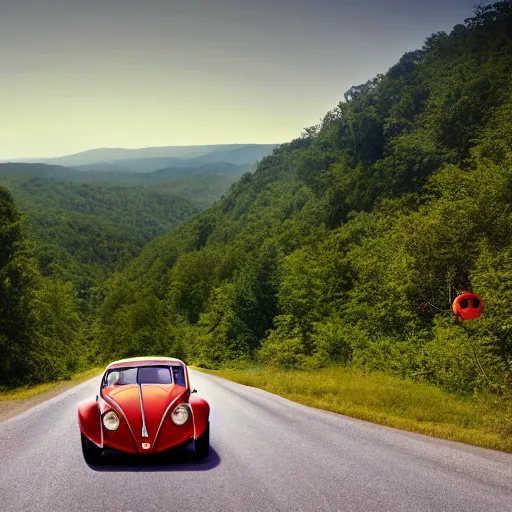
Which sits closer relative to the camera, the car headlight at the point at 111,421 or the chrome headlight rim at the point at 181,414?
the car headlight at the point at 111,421

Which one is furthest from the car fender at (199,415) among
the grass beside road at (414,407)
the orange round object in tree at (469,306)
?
the orange round object in tree at (469,306)

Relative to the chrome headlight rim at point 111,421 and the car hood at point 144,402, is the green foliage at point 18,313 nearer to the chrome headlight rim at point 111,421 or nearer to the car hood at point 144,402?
the car hood at point 144,402

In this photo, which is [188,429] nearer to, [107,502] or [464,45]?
[107,502]

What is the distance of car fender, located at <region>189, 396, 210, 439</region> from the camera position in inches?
313

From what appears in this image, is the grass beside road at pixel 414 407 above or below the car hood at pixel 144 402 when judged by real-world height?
below

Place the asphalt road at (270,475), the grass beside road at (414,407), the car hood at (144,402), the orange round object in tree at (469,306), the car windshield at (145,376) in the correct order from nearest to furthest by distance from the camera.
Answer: the asphalt road at (270,475)
the car hood at (144,402)
the car windshield at (145,376)
the grass beside road at (414,407)
the orange round object in tree at (469,306)

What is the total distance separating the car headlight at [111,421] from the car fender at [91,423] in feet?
0.48

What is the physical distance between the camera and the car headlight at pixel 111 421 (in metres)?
7.59

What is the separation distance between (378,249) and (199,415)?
34.8 meters

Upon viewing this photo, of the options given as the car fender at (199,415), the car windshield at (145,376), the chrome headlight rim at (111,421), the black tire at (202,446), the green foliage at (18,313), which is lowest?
the green foliage at (18,313)

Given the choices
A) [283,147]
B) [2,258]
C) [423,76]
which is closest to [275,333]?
[2,258]

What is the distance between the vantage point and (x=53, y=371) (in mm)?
44969

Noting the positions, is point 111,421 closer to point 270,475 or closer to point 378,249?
point 270,475

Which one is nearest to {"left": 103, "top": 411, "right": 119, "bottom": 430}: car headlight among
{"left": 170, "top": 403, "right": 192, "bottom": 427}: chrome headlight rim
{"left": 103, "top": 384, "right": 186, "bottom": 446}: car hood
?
{"left": 103, "top": 384, "right": 186, "bottom": 446}: car hood
